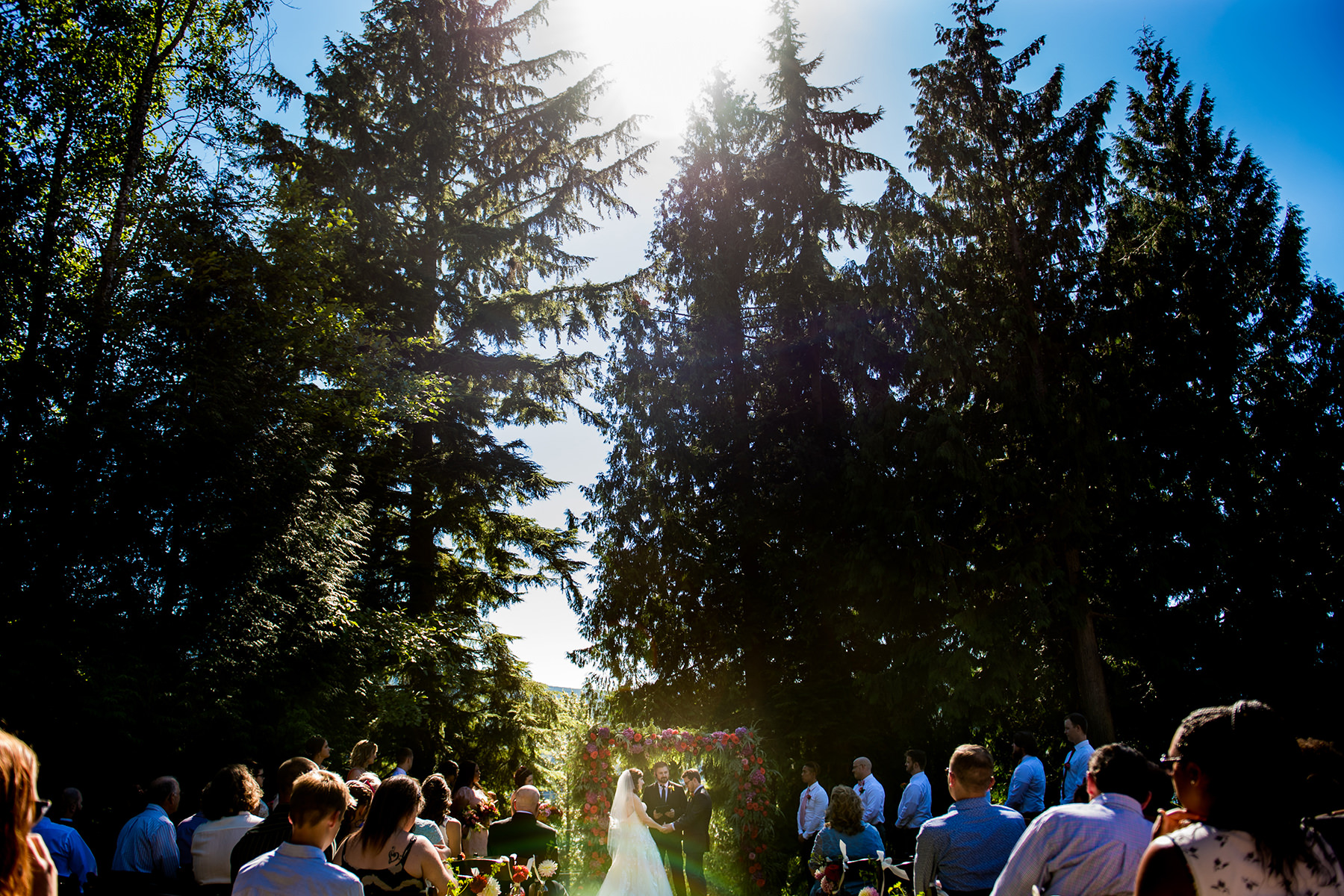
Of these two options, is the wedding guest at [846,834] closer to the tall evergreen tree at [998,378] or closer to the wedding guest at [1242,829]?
the wedding guest at [1242,829]

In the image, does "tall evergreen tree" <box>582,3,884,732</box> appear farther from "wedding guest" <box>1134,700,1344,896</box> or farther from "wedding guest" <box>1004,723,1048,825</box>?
"wedding guest" <box>1134,700,1344,896</box>

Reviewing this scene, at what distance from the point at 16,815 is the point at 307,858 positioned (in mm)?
1255

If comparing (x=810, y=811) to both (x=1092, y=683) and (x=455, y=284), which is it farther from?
(x=455, y=284)

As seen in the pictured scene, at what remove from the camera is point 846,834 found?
5.67m

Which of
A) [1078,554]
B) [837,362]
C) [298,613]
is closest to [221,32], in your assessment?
[298,613]

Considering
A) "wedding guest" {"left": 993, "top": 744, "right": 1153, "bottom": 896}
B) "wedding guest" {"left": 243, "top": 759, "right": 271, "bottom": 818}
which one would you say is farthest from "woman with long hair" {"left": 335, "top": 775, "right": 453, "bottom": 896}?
"wedding guest" {"left": 993, "top": 744, "right": 1153, "bottom": 896}

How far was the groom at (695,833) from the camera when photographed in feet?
30.1

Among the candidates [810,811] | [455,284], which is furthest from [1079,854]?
[455,284]

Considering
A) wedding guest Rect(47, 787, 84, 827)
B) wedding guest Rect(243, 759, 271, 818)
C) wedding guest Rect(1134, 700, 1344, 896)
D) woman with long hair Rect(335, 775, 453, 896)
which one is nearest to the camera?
wedding guest Rect(1134, 700, 1344, 896)

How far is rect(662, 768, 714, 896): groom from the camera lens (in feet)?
30.1

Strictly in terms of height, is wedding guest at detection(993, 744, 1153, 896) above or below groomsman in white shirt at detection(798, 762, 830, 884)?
above

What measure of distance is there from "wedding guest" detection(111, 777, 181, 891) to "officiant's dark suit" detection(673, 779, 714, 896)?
5433 mm

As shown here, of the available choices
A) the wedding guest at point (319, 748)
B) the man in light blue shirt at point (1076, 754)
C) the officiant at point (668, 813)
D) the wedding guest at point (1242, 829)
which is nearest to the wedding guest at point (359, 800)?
the wedding guest at point (319, 748)

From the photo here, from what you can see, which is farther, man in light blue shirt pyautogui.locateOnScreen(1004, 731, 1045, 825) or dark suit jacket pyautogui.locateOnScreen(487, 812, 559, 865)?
man in light blue shirt pyautogui.locateOnScreen(1004, 731, 1045, 825)
